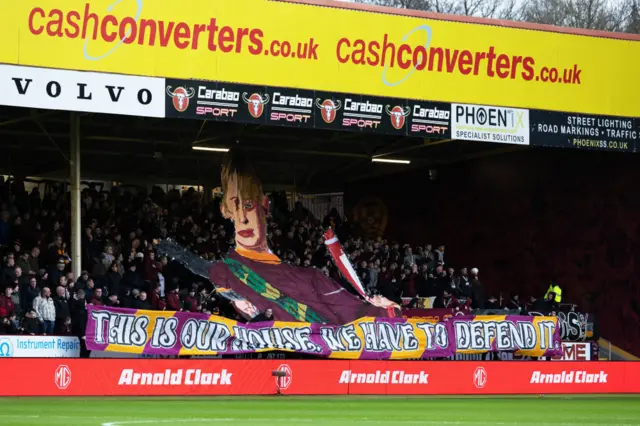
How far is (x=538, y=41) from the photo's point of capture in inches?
1292

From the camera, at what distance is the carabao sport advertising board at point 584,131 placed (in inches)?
1272

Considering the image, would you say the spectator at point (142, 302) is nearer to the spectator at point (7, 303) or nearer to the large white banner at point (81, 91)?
the spectator at point (7, 303)

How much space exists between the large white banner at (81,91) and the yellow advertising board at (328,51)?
252 mm

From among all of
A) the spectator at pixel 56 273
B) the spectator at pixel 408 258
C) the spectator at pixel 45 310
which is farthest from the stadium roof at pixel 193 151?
the spectator at pixel 45 310

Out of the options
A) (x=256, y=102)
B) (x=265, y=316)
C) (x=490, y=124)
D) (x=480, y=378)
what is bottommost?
(x=480, y=378)

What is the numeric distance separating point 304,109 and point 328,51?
176 cm

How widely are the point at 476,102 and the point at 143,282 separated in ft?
33.0

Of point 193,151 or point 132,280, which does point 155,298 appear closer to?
point 132,280

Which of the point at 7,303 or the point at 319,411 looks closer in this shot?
the point at 319,411

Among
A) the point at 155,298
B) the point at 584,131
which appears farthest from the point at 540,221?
the point at 155,298

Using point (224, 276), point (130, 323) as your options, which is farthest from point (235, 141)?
point (130, 323)

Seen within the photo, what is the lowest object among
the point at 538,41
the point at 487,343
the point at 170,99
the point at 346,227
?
the point at 487,343

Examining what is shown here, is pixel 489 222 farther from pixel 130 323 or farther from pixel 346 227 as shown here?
pixel 130 323

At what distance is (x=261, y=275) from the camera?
32375 mm
